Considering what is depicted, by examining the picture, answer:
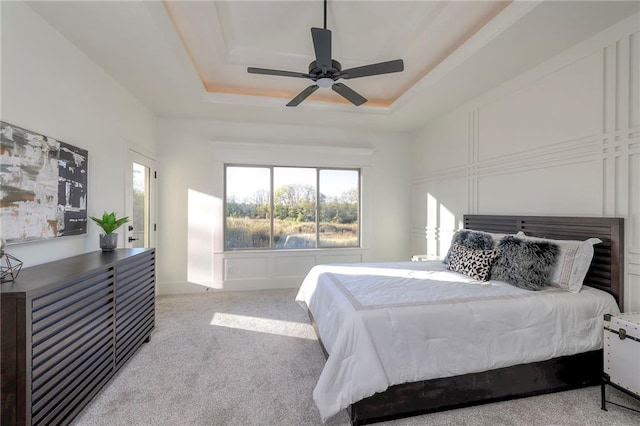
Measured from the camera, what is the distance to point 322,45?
211 centimetres

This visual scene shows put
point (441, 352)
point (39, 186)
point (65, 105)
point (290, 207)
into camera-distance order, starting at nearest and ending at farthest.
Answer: point (441, 352) → point (39, 186) → point (65, 105) → point (290, 207)

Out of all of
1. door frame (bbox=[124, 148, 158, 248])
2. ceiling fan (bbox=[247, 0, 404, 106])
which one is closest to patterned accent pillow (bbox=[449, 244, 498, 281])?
ceiling fan (bbox=[247, 0, 404, 106])

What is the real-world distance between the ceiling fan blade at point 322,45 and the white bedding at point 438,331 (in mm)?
1838

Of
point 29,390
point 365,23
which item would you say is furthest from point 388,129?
point 29,390

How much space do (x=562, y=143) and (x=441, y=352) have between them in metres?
2.32

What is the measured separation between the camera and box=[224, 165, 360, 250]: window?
4664 millimetres

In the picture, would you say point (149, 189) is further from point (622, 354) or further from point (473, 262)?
point (622, 354)

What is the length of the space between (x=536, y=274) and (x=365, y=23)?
2599 mm

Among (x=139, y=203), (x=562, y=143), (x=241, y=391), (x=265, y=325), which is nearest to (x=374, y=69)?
(x=562, y=143)

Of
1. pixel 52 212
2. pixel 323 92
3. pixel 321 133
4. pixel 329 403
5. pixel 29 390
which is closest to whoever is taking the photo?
pixel 29 390

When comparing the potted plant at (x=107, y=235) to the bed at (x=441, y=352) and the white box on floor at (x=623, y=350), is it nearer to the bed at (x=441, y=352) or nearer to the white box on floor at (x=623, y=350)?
the bed at (x=441, y=352)

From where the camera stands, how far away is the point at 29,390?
1.42 m

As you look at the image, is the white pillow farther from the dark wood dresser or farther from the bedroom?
the dark wood dresser

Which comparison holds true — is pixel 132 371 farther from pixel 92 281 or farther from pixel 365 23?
pixel 365 23
